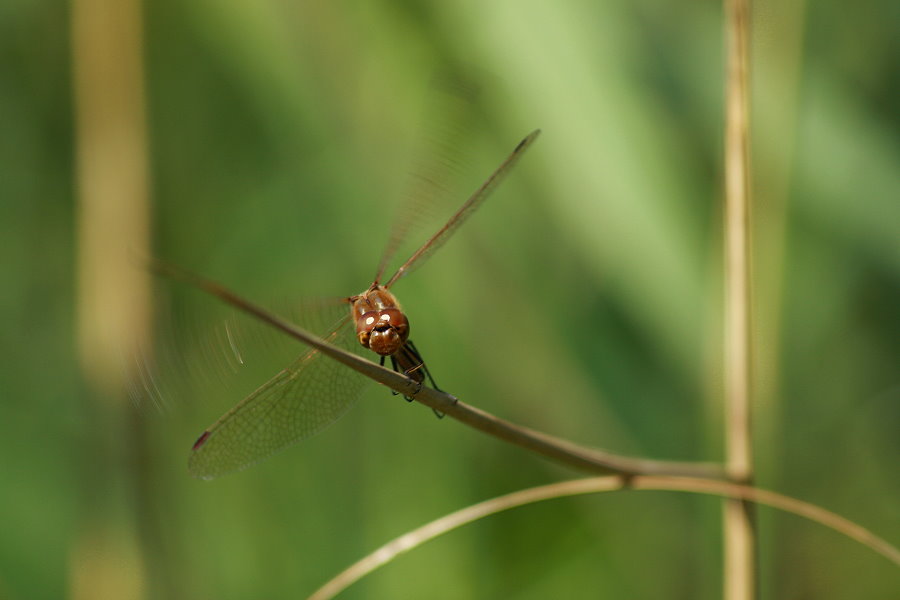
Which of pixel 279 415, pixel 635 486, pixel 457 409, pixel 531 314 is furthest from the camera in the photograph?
pixel 531 314

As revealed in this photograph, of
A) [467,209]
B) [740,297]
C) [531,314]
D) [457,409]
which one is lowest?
[457,409]

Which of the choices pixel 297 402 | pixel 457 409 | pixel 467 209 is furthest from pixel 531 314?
pixel 457 409

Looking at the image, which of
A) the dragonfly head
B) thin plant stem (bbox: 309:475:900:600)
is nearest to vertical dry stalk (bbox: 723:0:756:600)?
thin plant stem (bbox: 309:475:900:600)

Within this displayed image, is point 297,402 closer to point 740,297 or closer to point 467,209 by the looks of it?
point 467,209

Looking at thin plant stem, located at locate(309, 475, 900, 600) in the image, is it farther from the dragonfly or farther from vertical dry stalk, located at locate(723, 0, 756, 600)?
the dragonfly

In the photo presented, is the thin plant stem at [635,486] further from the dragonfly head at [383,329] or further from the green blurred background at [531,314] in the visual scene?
the green blurred background at [531,314]
